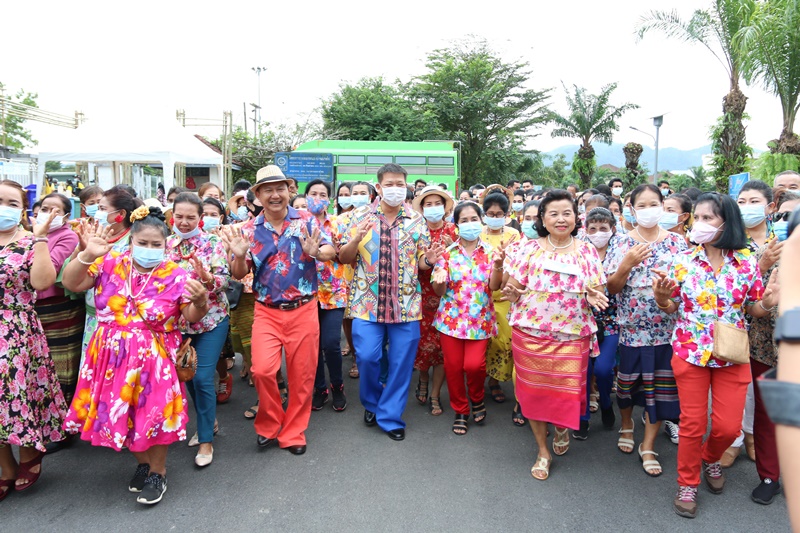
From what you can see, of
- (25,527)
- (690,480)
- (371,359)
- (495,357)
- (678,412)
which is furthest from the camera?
(495,357)

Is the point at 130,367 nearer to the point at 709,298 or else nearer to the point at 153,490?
the point at 153,490

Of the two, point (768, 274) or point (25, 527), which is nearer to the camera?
point (25, 527)

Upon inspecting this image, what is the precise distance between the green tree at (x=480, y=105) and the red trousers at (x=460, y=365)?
999 inches

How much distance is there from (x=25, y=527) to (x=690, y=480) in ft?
12.7

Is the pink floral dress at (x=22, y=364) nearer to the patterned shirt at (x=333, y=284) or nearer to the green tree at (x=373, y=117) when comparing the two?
the patterned shirt at (x=333, y=284)

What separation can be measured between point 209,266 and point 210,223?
1068 mm

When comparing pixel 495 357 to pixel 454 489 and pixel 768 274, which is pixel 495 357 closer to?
pixel 454 489

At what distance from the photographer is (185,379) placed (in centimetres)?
356

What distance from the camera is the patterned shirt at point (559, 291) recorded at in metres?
3.79

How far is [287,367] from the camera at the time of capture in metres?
4.22

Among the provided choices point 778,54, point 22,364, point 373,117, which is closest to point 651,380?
point 22,364

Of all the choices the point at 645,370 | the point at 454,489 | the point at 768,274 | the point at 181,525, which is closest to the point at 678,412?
the point at 645,370

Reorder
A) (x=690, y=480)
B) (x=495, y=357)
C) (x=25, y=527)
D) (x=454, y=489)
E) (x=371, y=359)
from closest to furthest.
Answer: (x=25, y=527) < (x=690, y=480) < (x=454, y=489) < (x=371, y=359) < (x=495, y=357)

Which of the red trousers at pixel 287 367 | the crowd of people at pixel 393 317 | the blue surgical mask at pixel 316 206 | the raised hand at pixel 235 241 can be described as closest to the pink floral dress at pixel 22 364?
the crowd of people at pixel 393 317
